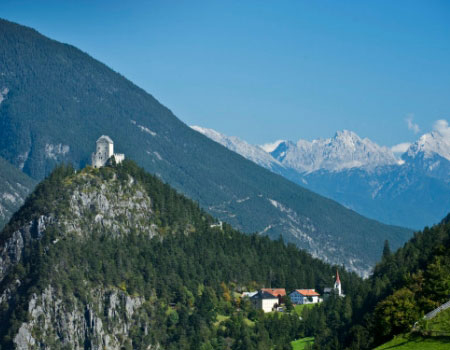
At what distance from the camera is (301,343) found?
18638 centimetres

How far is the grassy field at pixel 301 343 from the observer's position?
182587 mm

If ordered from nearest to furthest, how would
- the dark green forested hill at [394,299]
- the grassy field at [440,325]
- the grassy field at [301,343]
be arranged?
the grassy field at [440,325]
the dark green forested hill at [394,299]
the grassy field at [301,343]

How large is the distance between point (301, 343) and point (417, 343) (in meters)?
93.3

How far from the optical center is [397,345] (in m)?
95.6

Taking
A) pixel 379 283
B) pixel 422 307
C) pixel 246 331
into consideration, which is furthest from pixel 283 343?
pixel 422 307

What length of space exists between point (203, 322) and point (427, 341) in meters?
107

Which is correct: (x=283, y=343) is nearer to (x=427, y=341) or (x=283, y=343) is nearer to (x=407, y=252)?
(x=407, y=252)

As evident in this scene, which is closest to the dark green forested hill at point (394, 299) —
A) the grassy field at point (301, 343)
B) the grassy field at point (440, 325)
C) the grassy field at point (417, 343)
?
the grassy field at point (440, 325)

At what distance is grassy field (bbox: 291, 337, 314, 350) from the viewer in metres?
183

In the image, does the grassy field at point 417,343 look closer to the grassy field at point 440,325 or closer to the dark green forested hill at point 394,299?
the dark green forested hill at point 394,299

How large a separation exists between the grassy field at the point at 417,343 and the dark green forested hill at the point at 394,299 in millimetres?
897

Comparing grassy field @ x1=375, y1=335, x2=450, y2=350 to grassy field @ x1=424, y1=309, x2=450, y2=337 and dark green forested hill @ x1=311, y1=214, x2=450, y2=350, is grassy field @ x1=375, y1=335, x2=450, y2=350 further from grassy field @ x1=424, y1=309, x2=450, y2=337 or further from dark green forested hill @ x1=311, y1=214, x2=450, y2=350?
grassy field @ x1=424, y1=309, x2=450, y2=337

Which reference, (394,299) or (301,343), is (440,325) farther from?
(301,343)

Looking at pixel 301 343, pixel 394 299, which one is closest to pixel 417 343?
pixel 394 299
